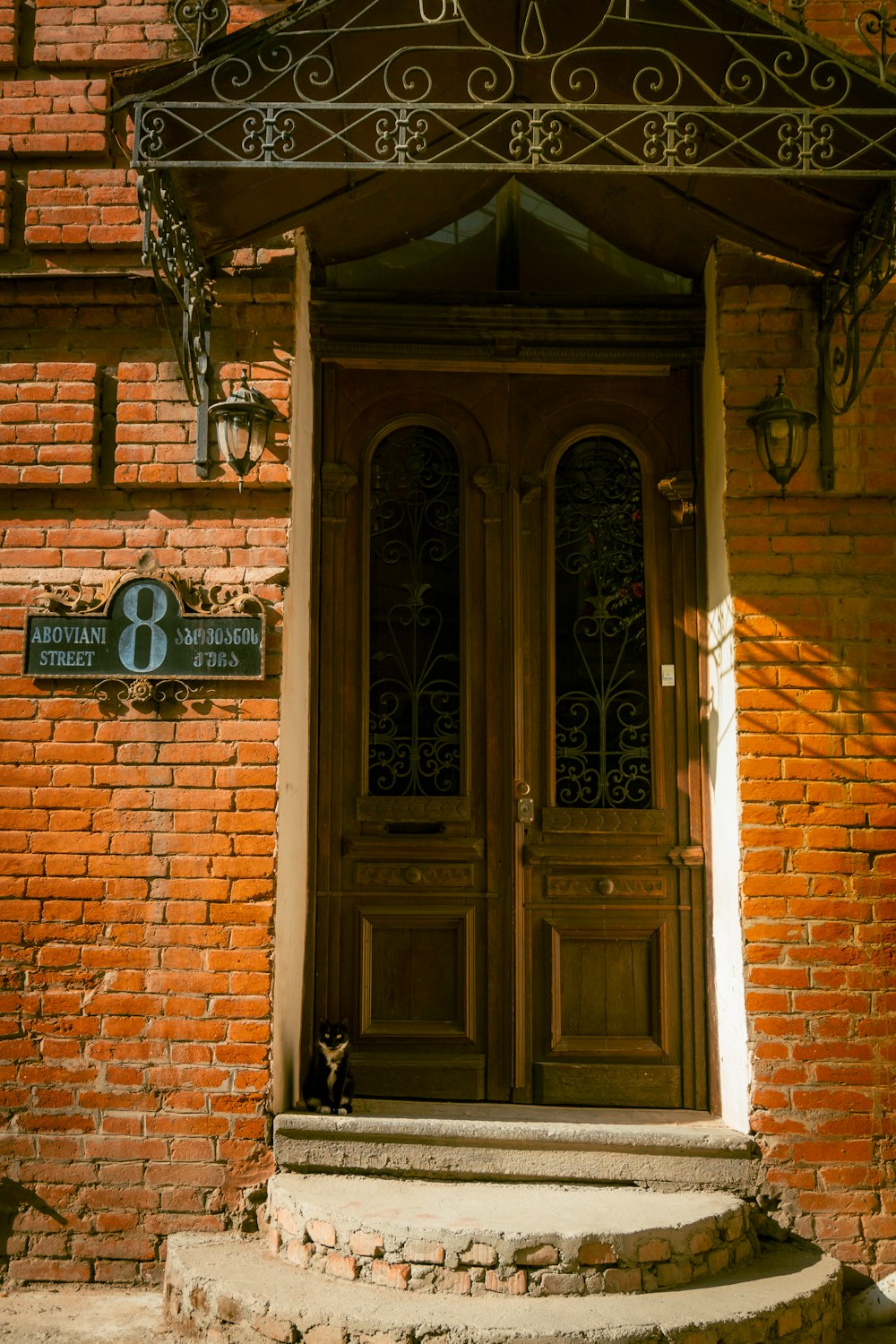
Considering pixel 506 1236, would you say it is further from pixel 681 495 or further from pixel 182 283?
pixel 182 283

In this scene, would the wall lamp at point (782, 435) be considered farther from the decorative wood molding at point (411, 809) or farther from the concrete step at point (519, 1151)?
the concrete step at point (519, 1151)

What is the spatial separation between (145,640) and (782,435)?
8.46 feet

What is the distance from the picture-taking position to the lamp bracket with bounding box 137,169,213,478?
4129mm

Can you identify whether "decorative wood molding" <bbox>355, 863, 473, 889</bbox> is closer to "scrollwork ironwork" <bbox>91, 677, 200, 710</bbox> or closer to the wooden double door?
the wooden double door

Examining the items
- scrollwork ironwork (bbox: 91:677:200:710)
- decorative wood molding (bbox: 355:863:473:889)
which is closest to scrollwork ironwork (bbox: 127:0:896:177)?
scrollwork ironwork (bbox: 91:677:200:710)

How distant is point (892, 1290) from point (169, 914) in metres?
2.94

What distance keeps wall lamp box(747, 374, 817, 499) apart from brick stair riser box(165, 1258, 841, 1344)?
292cm

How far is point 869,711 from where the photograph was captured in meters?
4.59

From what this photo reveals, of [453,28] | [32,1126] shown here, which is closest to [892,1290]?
[32,1126]

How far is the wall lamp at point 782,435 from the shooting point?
4531 millimetres

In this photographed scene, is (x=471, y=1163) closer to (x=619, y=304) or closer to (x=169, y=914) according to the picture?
(x=169, y=914)

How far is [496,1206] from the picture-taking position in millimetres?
3984

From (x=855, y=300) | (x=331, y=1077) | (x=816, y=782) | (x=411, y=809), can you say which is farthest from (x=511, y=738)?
(x=855, y=300)

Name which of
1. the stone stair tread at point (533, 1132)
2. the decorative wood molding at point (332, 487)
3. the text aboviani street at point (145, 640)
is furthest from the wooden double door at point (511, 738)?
the text aboviani street at point (145, 640)
